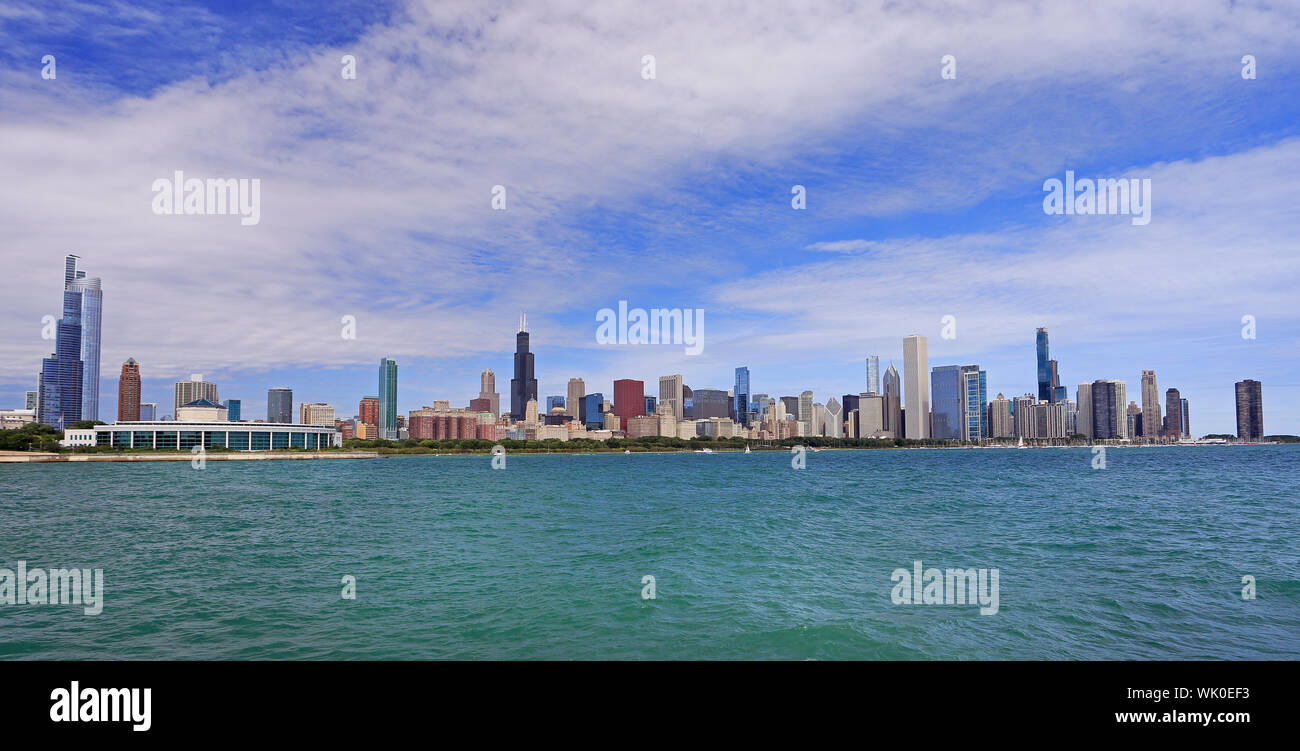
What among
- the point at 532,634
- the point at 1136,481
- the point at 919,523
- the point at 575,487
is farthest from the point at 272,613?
the point at 1136,481

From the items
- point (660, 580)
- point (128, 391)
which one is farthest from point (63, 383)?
point (660, 580)

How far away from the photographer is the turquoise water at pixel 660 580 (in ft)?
43.3

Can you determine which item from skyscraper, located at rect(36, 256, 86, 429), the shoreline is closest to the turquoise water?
the shoreline

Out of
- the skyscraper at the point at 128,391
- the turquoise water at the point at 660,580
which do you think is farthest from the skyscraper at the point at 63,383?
the turquoise water at the point at 660,580

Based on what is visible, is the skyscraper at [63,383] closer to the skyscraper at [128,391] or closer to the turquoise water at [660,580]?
the skyscraper at [128,391]

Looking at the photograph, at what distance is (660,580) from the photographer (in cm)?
1923

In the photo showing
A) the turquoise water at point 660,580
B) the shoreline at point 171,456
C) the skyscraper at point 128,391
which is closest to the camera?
the turquoise water at point 660,580

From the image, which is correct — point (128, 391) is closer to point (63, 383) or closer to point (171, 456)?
point (63, 383)

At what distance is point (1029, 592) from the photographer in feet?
56.7

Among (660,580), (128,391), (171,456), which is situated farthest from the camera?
(128,391)

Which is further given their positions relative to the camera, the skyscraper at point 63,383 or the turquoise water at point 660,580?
the skyscraper at point 63,383

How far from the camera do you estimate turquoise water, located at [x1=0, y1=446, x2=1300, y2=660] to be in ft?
43.3
